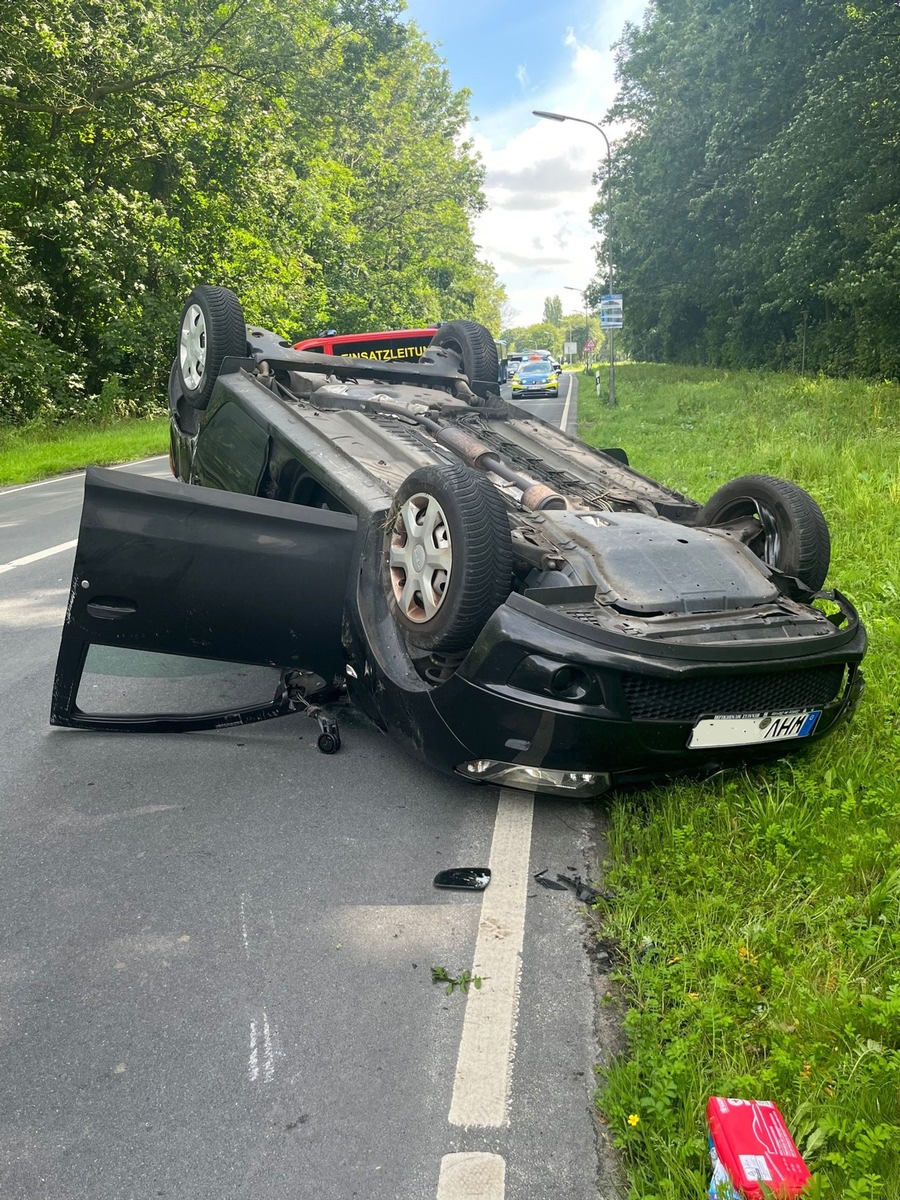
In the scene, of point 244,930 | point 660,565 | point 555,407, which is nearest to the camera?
point 244,930

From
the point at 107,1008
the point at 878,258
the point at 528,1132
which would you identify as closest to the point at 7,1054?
the point at 107,1008

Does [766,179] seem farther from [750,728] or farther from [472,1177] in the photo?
[472,1177]

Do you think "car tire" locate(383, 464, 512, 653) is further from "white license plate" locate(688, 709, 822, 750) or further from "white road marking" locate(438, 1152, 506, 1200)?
"white road marking" locate(438, 1152, 506, 1200)

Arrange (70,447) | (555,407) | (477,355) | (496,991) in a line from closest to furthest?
1. (496,991)
2. (477,355)
3. (70,447)
4. (555,407)

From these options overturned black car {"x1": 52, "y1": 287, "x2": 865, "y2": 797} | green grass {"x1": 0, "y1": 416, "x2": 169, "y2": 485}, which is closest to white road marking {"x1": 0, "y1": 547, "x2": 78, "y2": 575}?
overturned black car {"x1": 52, "y1": 287, "x2": 865, "y2": 797}

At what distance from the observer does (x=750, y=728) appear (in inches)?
124

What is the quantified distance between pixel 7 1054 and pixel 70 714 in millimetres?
1858

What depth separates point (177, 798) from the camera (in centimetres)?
348

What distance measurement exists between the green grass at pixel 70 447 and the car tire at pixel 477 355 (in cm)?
756

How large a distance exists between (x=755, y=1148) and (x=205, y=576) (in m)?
2.50

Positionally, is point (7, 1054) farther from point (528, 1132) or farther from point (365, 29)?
point (365, 29)

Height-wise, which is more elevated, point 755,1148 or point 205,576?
point 205,576

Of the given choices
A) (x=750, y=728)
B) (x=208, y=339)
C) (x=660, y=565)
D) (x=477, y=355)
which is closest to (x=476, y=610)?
(x=660, y=565)

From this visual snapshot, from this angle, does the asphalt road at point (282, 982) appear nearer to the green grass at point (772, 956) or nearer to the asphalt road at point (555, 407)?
the green grass at point (772, 956)
